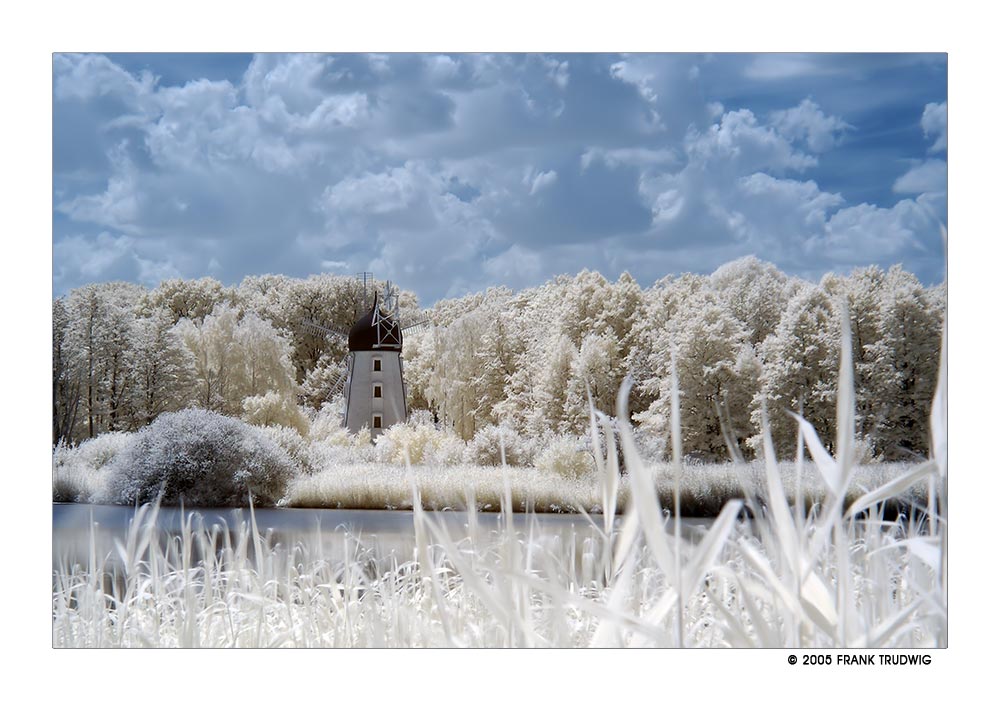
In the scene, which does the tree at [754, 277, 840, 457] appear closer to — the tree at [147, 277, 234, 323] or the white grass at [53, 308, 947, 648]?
the white grass at [53, 308, 947, 648]

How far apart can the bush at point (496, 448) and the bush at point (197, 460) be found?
815 millimetres

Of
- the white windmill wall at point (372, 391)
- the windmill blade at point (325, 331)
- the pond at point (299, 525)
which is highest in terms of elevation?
the windmill blade at point (325, 331)

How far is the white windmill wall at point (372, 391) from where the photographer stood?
13.2 ft

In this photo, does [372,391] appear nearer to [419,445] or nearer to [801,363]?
[419,445]

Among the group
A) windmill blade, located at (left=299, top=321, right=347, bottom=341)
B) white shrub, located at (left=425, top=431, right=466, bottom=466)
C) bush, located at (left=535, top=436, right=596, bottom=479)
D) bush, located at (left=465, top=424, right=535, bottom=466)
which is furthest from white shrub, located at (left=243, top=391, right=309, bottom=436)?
bush, located at (left=535, top=436, right=596, bottom=479)

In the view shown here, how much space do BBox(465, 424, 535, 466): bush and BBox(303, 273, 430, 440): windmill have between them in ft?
1.15

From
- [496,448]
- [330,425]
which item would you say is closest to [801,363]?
[496,448]

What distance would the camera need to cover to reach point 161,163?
3.93 meters

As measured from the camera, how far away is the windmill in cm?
402

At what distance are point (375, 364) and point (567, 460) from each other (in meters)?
0.92

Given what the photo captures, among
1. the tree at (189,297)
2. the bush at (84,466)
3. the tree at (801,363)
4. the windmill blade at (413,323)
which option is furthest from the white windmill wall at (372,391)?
the tree at (801,363)

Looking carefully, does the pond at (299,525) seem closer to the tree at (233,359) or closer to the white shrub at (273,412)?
the white shrub at (273,412)

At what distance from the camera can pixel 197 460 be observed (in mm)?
4000
